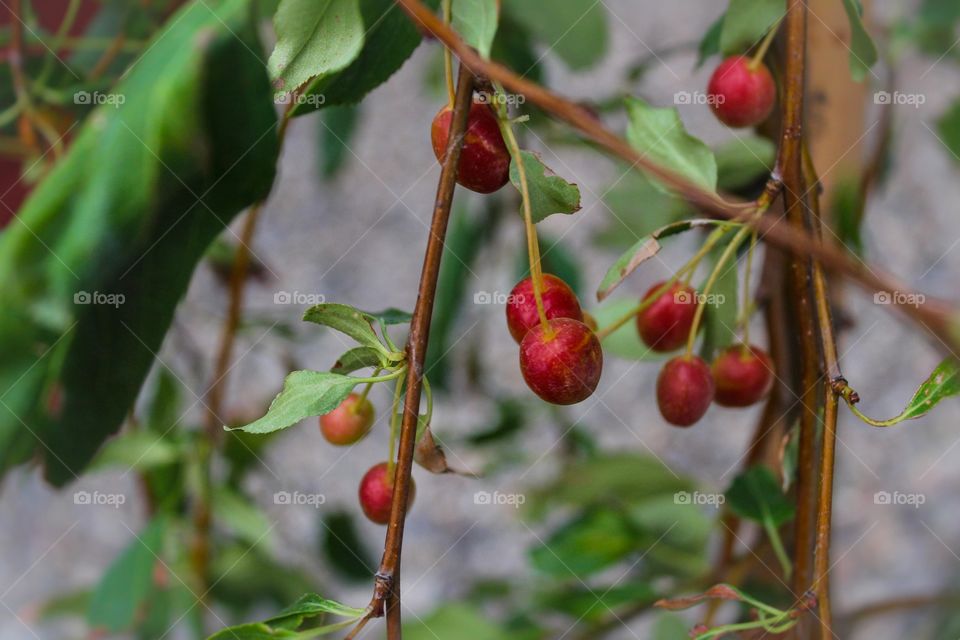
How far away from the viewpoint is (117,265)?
0.37 m

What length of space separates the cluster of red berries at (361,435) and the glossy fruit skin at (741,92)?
0.16 m

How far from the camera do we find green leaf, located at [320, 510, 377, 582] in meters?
0.63

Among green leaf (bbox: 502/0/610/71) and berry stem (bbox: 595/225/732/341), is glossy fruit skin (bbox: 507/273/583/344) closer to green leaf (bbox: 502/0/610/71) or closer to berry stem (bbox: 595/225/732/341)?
berry stem (bbox: 595/225/732/341)

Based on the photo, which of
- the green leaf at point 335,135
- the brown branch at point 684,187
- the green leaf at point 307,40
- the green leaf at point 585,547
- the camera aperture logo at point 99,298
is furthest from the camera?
the green leaf at point 335,135

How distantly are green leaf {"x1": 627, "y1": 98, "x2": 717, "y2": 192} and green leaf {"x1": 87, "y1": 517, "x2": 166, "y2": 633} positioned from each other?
1.24ft

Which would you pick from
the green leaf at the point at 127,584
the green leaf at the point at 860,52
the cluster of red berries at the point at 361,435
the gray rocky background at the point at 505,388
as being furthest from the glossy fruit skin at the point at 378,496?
the gray rocky background at the point at 505,388

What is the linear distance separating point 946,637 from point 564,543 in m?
0.21

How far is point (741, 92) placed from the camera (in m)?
0.33

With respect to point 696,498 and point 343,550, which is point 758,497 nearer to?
point 696,498

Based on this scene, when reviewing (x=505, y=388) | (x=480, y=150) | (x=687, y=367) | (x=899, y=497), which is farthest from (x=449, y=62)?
(x=505, y=388)

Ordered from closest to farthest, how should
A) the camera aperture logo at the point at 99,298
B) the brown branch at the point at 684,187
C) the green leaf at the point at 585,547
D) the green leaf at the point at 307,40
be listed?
the brown branch at the point at 684,187 → the green leaf at the point at 307,40 → the camera aperture logo at the point at 99,298 → the green leaf at the point at 585,547

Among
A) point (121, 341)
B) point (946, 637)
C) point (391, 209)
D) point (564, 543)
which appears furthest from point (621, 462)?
point (391, 209)

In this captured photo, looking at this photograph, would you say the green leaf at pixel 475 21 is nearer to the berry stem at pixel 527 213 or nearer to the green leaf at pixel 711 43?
the berry stem at pixel 527 213

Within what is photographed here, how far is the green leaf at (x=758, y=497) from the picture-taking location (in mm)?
386
